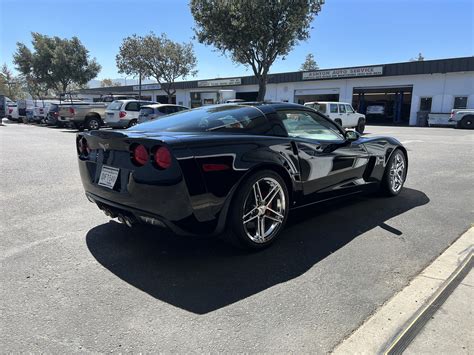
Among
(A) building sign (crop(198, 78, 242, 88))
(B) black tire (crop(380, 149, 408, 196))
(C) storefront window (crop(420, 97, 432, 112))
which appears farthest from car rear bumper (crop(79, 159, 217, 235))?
(A) building sign (crop(198, 78, 242, 88))

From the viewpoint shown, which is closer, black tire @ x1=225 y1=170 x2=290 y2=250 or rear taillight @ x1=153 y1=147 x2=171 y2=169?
rear taillight @ x1=153 y1=147 x2=171 y2=169

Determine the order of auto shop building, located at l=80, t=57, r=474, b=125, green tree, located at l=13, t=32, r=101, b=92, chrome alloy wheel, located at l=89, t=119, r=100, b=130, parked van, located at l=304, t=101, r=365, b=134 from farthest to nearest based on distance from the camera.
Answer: green tree, located at l=13, t=32, r=101, b=92
auto shop building, located at l=80, t=57, r=474, b=125
chrome alloy wheel, located at l=89, t=119, r=100, b=130
parked van, located at l=304, t=101, r=365, b=134

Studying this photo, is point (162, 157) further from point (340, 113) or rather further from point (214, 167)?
point (340, 113)

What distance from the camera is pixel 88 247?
11.7 ft

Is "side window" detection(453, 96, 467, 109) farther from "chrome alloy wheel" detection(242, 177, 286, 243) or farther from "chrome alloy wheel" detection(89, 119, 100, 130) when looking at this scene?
"chrome alloy wheel" detection(242, 177, 286, 243)

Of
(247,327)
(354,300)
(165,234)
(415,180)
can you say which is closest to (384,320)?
(354,300)

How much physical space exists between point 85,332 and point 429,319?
7.39ft

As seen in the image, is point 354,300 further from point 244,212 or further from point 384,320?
point 244,212

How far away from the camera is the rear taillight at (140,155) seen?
118 inches

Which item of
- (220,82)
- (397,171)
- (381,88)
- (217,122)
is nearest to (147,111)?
(397,171)

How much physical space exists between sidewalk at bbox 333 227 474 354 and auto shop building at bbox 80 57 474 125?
28666 mm

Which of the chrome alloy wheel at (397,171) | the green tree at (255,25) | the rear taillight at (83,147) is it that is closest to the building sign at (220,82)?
the green tree at (255,25)

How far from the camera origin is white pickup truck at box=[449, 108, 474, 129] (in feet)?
81.5

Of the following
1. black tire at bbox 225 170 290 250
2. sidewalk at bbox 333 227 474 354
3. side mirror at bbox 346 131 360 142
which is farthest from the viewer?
side mirror at bbox 346 131 360 142
